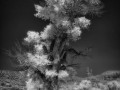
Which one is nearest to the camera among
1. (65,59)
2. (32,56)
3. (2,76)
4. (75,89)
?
(32,56)

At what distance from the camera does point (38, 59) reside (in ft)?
43.9

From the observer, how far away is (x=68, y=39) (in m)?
14.2

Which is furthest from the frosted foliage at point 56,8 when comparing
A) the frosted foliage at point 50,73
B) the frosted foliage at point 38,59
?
the frosted foliage at point 50,73

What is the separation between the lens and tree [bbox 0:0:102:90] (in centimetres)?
1357

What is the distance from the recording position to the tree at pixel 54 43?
13.6m

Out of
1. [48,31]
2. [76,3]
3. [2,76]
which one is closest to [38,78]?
[48,31]

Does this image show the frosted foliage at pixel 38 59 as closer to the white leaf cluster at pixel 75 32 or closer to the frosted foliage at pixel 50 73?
the frosted foliage at pixel 50 73

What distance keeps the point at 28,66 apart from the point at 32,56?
76 centimetres

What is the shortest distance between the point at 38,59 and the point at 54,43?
1543 mm

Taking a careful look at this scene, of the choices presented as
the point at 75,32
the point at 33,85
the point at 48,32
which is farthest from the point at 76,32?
the point at 33,85

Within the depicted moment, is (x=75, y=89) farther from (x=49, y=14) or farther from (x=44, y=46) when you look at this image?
(x=49, y=14)

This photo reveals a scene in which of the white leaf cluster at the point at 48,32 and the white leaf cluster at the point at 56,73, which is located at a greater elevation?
the white leaf cluster at the point at 48,32

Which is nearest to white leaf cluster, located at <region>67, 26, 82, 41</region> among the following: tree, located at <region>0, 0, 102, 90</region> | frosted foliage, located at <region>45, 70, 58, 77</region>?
tree, located at <region>0, 0, 102, 90</region>

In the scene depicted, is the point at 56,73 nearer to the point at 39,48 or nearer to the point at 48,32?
the point at 39,48
